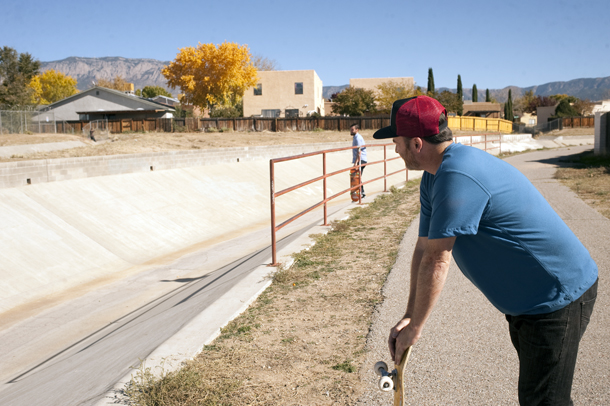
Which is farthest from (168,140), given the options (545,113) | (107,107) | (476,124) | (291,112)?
(545,113)

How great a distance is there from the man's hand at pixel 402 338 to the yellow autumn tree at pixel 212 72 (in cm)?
5989

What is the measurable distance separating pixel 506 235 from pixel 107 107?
60524 millimetres

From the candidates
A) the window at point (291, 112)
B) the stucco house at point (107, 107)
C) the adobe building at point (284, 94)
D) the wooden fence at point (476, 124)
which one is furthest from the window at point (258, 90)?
the wooden fence at point (476, 124)

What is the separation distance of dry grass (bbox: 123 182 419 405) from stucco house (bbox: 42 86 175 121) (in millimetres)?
52396

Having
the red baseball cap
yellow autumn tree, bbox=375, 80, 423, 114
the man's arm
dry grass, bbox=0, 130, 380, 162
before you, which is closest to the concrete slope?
the man's arm

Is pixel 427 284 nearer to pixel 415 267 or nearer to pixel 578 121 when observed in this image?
pixel 415 267

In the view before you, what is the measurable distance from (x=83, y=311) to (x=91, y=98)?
56072 millimetres

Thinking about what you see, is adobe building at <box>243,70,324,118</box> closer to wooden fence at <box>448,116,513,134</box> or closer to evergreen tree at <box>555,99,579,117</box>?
wooden fence at <box>448,116,513,134</box>

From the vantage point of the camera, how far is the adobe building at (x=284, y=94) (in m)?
60.4

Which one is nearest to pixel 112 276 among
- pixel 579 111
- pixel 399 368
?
pixel 399 368

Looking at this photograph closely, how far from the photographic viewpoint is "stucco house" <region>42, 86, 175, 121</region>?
55.4 meters

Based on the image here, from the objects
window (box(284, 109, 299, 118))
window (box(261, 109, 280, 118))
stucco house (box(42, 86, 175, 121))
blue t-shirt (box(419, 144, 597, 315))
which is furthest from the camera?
window (box(261, 109, 280, 118))

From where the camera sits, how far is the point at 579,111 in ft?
260

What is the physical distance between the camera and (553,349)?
6.90 ft
